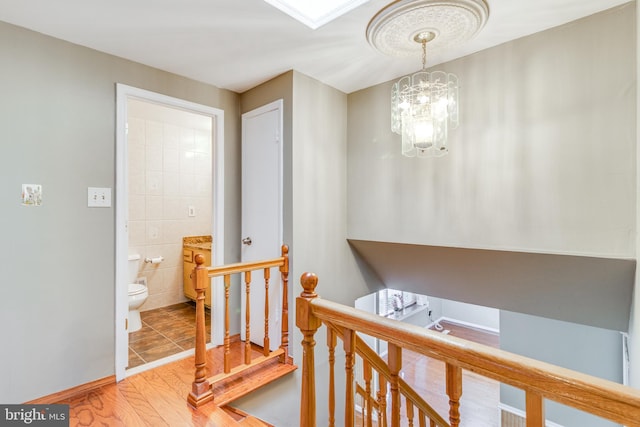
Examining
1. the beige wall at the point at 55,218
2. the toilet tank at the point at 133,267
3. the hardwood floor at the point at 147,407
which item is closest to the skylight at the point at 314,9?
the beige wall at the point at 55,218

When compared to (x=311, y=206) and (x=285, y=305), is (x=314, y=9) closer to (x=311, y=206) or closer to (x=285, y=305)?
(x=311, y=206)

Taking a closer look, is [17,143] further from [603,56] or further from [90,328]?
[603,56]

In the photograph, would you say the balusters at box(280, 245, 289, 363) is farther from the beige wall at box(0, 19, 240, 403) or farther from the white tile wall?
the white tile wall

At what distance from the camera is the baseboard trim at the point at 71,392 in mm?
1810

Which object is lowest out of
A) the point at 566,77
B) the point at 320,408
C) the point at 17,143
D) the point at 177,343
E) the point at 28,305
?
the point at 320,408

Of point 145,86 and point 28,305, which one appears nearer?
point 28,305

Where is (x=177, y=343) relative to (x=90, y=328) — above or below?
below

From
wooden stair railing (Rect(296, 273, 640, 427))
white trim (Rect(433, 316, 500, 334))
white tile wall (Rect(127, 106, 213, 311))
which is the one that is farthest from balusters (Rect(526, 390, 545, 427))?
white trim (Rect(433, 316, 500, 334))

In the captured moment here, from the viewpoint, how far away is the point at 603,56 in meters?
1.68

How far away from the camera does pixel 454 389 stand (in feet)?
2.56

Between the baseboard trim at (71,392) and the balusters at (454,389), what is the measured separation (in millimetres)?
2239

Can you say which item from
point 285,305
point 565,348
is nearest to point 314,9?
point 285,305

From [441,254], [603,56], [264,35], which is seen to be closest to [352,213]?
[441,254]

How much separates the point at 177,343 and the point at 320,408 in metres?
1.38
